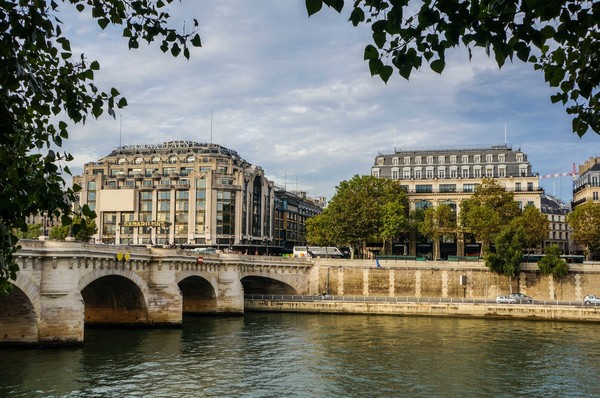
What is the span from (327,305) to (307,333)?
2002cm

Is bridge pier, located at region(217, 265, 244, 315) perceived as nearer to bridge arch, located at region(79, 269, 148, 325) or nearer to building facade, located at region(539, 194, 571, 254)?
bridge arch, located at region(79, 269, 148, 325)

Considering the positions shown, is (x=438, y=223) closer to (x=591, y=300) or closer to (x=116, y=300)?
(x=591, y=300)

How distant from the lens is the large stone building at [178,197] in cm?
13200

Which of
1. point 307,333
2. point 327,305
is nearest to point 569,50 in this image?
point 307,333

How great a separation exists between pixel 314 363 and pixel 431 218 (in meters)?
69.8

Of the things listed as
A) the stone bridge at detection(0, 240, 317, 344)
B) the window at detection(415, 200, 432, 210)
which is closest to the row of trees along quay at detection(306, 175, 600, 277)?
the window at detection(415, 200, 432, 210)

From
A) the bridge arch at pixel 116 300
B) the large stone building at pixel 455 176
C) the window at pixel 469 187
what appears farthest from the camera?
the window at pixel 469 187

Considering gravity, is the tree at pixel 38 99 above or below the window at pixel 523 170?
below

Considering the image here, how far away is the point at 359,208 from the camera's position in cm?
10856

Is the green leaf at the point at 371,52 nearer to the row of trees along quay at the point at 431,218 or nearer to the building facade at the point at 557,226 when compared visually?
the row of trees along quay at the point at 431,218

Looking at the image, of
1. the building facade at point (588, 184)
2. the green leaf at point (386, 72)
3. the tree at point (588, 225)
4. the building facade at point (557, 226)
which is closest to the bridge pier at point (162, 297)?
the green leaf at point (386, 72)

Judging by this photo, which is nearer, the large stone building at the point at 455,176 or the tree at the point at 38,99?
the tree at the point at 38,99

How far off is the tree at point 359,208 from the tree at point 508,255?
22.5 metres

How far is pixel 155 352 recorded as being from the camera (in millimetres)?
49344
